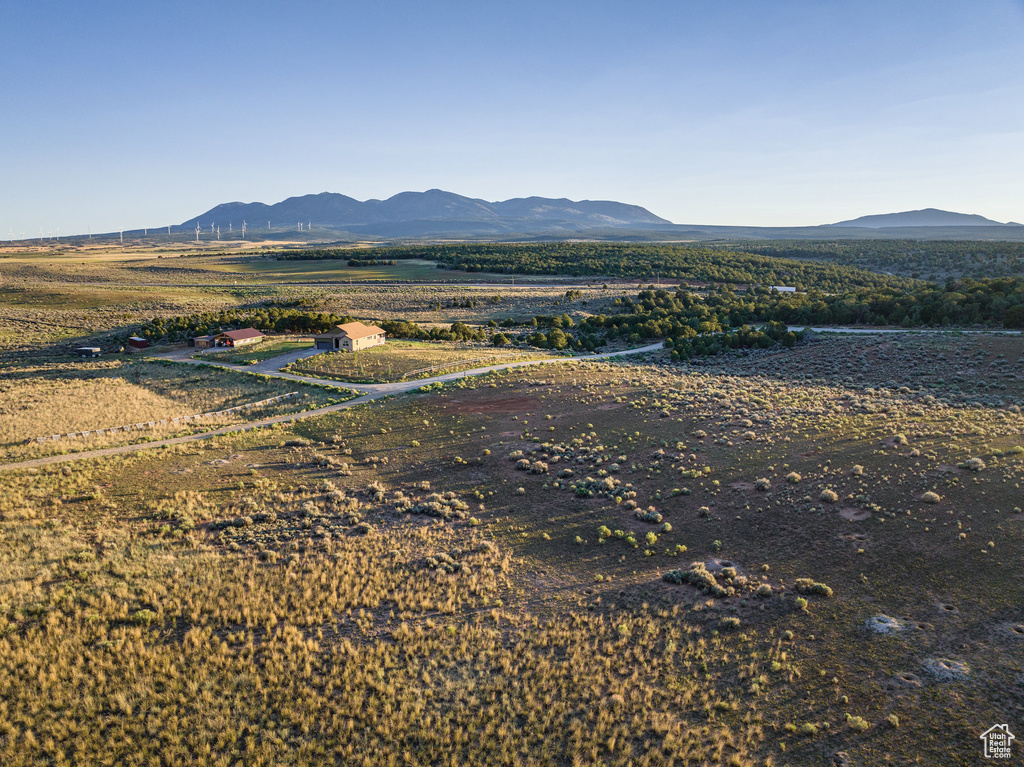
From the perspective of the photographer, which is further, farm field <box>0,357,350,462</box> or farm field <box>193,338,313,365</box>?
farm field <box>193,338,313,365</box>

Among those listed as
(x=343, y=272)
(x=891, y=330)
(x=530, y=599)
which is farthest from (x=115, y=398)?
(x=343, y=272)

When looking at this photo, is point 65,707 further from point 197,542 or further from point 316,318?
point 316,318

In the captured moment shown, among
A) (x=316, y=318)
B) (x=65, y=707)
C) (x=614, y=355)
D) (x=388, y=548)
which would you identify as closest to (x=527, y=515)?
(x=388, y=548)

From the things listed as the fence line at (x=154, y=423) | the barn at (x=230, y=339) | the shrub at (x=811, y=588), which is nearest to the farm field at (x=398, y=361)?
the fence line at (x=154, y=423)

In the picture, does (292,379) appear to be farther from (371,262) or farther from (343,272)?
(371,262)

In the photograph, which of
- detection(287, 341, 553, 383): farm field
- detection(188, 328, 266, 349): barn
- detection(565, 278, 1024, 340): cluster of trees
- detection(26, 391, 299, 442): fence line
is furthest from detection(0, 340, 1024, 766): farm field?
detection(565, 278, 1024, 340): cluster of trees

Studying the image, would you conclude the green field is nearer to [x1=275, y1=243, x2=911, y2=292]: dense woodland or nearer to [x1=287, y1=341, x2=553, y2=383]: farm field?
[x1=275, y1=243, x2=911, y2=292]: dense woodland

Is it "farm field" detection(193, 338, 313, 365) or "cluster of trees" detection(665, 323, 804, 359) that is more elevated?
"cluster of trees" detection(665, 323, 804, 359)
